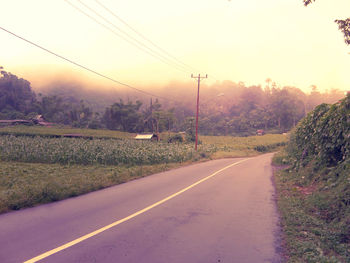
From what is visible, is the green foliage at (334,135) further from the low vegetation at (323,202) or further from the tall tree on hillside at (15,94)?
the tall tree on hillside at (15,94)

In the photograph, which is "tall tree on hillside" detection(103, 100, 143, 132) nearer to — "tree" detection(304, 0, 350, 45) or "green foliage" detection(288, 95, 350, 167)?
"green foliage" detection(288, 95, 350, 167)

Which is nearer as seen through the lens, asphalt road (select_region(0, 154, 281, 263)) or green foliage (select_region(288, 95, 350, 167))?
asphalt road (select_region(0, 154, 281, 263))

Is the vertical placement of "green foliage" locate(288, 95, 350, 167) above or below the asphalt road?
above

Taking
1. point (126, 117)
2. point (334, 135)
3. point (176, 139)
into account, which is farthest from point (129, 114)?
point (334, 135)

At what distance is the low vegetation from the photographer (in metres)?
5.99

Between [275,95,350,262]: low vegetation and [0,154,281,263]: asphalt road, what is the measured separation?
540 millimetres

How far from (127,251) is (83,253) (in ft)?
2.73

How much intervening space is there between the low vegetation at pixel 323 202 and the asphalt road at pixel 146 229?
54cm

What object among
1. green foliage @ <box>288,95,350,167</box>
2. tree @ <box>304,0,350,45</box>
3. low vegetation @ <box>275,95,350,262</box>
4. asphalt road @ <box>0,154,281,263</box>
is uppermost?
tree @ <box>304,0,350,45</box>

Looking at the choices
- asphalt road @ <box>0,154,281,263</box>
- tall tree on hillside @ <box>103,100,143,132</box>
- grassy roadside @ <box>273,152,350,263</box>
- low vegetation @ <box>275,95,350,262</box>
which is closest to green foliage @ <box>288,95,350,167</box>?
low vegetation @ <box>275,95,350,262</box>

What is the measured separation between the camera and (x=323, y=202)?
915 cm

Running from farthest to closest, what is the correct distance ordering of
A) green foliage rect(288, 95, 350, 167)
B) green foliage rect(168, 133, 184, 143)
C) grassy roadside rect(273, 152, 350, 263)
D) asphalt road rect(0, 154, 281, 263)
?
green foliage rect(168, 133, 184, 143), green foliage rect(288, 95, 350, 167), grassy roadside rect(273, 152, 350, 263), asphalt road rect(0, 154, 281, 263)

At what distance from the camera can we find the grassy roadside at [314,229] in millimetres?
5680

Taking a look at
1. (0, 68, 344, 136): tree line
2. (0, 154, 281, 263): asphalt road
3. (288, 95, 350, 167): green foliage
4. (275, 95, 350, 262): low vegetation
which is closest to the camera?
(0, 154, 281, 263): asphalt road
